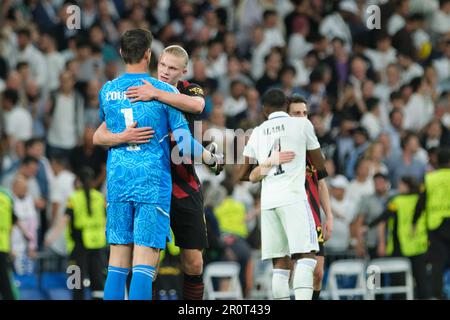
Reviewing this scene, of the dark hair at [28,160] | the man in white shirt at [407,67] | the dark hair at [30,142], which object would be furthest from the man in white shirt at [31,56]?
the man in white shirt at [407,67]

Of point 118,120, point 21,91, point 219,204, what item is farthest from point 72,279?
point 118,120

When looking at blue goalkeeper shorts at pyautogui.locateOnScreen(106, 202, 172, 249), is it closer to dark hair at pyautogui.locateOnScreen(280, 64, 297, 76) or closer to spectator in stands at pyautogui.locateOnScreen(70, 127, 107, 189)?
spectator in stands at pyautogui.locateOnScreen(70, 127, 107, 189)

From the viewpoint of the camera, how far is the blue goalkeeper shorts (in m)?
9.45

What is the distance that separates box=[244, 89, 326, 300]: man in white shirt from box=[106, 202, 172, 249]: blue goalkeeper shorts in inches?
69.7

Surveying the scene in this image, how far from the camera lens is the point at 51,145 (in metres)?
19.0

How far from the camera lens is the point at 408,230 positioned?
1738cm

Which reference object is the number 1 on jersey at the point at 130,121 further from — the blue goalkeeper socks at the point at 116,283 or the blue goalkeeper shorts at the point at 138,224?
the blue goalkeeper socks at the point at 116,283

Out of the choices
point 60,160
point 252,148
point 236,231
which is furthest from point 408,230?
point 252,148

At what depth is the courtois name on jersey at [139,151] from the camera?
9492mm

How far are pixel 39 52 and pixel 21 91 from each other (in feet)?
3.05

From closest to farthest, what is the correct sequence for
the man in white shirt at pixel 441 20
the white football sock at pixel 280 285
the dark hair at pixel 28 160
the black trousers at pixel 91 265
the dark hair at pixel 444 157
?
the white football sock at pixel 280 285
the black trousers at pixel 91 265
the dark hair at pixel 444 157
the dark hair at pixel 28 160
the man in white shirt at pixel 441 20

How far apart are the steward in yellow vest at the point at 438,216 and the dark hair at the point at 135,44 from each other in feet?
25.0

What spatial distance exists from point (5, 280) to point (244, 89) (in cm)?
663

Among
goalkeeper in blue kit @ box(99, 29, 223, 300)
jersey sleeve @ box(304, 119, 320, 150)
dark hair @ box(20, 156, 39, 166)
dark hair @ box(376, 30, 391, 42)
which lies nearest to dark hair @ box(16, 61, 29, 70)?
dark hair @ box(20, 156, 39, 166)
